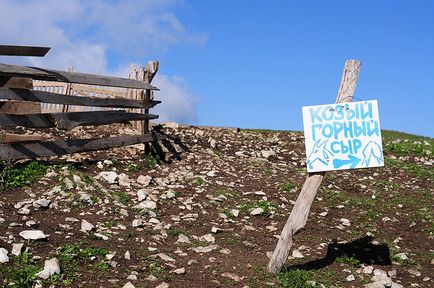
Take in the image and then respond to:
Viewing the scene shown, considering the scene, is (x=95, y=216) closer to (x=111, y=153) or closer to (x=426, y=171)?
(x=111, y=153)

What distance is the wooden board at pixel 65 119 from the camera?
10.6 meters

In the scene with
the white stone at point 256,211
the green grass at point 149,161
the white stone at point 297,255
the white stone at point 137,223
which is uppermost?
the green grass at point 149,161

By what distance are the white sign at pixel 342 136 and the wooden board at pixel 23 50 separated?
5494 mm

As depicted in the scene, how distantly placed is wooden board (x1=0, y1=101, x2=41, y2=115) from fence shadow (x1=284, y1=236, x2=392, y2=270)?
20.2 feet

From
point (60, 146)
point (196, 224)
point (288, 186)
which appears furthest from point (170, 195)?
point (288, 186)

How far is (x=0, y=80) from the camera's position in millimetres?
10469

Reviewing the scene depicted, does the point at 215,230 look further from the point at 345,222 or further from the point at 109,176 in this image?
the point at 109,176

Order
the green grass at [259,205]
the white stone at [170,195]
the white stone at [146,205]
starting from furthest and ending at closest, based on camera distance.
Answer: the white stone at [170,195] < the green grass at [259,205] < the white stone at [146,205]

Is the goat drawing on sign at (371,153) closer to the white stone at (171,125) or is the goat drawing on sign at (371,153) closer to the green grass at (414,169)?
the green grass at (414,169)

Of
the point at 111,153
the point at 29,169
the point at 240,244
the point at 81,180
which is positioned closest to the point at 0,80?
the point at 29,169

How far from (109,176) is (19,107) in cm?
223

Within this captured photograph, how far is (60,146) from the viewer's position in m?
11.3

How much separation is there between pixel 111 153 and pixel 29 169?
8.91 ft

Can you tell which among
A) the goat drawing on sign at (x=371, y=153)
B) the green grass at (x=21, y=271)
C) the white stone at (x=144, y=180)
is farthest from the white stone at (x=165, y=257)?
the white stone at (x=144, y=180)
